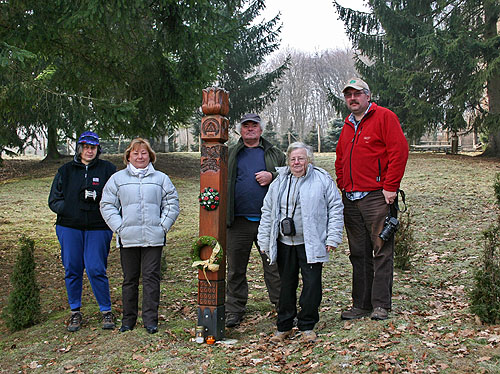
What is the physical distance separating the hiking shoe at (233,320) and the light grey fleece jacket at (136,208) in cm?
107

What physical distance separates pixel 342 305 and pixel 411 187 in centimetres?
1056

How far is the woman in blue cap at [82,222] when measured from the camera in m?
Answer: 5.02

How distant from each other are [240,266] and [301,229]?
104 centimetres

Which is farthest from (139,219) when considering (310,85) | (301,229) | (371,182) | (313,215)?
(310,85)

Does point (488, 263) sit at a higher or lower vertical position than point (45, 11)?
lower

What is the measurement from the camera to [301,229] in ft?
14.6

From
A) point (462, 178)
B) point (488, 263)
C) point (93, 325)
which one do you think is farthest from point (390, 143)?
point (462, 178)

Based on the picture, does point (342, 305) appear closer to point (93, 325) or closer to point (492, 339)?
point (492, 339)

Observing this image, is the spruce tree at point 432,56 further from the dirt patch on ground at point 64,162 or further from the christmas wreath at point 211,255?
the christmas wreath at point 211,255

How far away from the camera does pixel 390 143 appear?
4.42 metres

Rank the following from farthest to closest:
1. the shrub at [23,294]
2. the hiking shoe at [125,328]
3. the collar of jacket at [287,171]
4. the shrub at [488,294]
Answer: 1. the shrub at [23,294]
2. the hiking shoe at [125,328]
3. the collar of jacket at [287,171]
4. the shrub at [488,294]

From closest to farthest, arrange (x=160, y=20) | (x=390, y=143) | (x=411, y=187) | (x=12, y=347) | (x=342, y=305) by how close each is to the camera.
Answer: (x=390, y=143) < (x=12, y=347) < (x=342, y=305) < (x=160, y=20) < (x=411, y=187)

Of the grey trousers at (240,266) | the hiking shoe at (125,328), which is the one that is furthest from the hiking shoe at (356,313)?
the hiking shoe at (125,328)

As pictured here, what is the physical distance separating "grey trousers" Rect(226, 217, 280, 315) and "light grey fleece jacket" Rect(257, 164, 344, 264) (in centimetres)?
58
